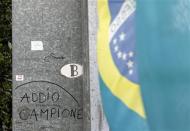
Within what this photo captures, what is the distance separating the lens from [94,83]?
4.58m

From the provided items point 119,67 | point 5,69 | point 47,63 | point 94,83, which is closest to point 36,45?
point 47,63

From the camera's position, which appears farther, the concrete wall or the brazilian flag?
the concrete wall

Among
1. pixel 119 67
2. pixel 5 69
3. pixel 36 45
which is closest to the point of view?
pixel 119 67

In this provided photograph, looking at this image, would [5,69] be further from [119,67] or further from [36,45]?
[119,67]

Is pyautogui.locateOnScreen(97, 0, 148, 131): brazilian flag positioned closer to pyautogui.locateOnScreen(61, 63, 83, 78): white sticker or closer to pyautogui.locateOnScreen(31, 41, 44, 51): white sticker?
pyautogui.locateOnScreen(61, 63, 83, 78): white sticker

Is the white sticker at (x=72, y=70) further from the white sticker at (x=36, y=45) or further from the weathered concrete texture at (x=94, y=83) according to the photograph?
the weathered concrete texture at (x=94, y=83)

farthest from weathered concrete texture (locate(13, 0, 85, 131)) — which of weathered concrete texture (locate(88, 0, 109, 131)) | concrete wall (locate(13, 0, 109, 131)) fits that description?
weathered concrete texture (locate(88, 0, 109, 131))

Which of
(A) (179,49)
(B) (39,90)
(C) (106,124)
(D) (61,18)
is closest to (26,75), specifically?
(B) (39,90)

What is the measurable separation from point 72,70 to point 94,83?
55cm

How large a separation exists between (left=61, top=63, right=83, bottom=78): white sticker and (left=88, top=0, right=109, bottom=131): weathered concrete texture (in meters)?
0.47

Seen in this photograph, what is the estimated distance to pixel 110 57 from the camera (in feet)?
14.9

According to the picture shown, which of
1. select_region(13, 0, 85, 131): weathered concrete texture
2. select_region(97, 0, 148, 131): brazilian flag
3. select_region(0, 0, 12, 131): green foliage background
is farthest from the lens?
select_region(0, 0, 12, 131): green foliage background

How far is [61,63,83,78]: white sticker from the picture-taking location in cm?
505

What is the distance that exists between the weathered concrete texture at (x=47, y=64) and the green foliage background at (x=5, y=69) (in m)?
4.57
